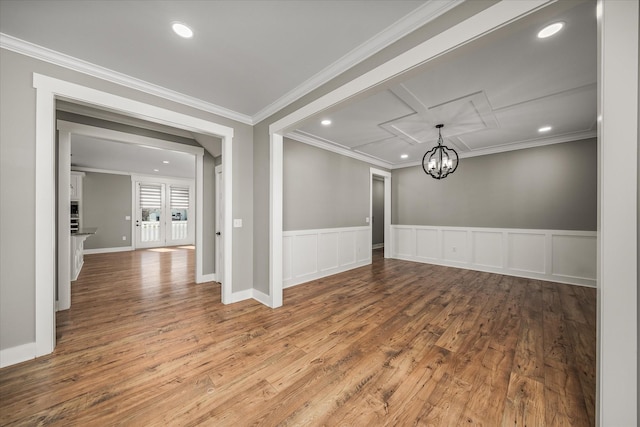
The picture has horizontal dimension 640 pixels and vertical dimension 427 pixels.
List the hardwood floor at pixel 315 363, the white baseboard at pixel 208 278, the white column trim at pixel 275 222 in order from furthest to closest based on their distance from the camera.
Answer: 1. the white baseboard at pixel 208 278
2. the white column trim at pixel 275 222
3. the hardwood floor at pixel 315 363

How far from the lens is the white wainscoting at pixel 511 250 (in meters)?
4.30

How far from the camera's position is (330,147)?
16.2ft

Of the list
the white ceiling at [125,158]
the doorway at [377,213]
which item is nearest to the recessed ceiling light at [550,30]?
the white ceiling at [125,158]

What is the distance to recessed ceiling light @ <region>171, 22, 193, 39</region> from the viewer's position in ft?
6.09

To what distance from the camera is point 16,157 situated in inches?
80.4

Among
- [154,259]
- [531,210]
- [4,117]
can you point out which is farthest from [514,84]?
[154,259]

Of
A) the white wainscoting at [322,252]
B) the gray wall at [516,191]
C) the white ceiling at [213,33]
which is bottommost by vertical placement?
the white wainscoting at [322,252]

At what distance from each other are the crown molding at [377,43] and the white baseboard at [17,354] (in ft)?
11.4

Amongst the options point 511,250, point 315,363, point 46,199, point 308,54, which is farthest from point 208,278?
point 511,250

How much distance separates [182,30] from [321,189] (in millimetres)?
3296

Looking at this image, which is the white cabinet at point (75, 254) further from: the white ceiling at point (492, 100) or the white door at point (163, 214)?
the white ceiling at point (492, 100)

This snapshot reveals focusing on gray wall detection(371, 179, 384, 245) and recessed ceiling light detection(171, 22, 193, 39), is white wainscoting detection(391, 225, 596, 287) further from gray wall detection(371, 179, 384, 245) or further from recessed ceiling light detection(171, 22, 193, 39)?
recessed ceiling light detection(171, 22, 193, 39)

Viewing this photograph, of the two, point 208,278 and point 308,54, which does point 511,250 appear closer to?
point 308,54

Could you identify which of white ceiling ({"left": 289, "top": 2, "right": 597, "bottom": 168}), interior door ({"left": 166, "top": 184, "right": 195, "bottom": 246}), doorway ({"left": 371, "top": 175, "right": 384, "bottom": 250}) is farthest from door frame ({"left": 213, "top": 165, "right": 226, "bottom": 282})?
interior door ({"left": 166, "top": 184, "right": 195, "bottom": 246})
